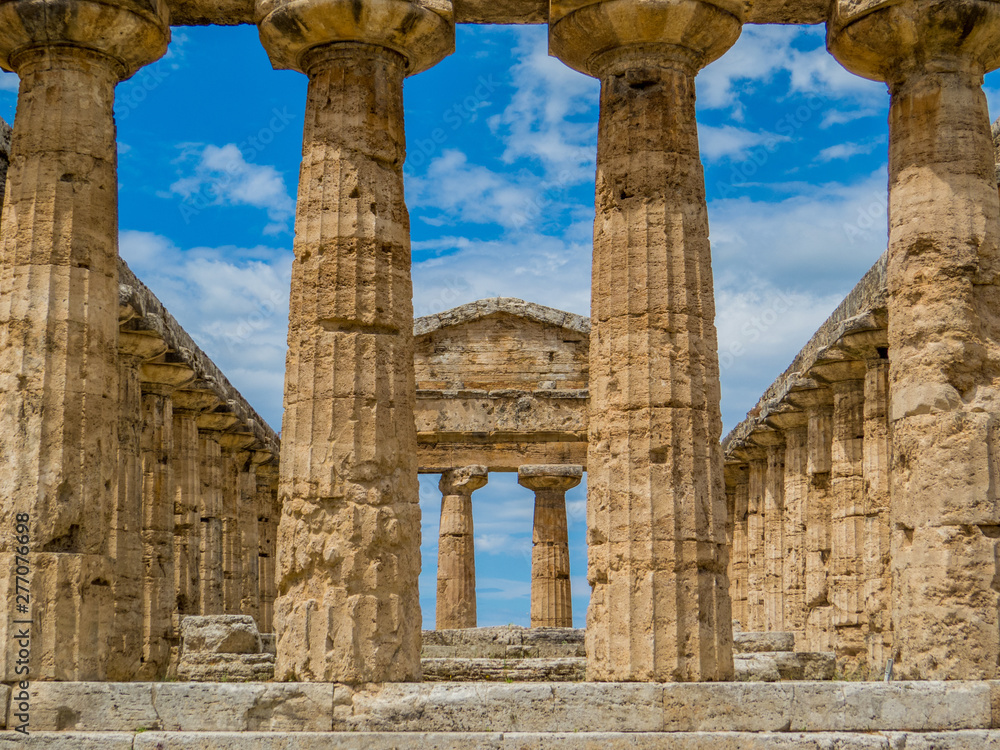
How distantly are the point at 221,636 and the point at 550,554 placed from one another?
16199mm

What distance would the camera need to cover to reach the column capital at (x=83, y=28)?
14672mm

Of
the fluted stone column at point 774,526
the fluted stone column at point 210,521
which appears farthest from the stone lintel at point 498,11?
the fluted stone column at point 774,526

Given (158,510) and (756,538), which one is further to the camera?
(756,538)

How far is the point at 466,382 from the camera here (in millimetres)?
33000

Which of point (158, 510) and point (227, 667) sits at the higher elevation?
point (158, 510)

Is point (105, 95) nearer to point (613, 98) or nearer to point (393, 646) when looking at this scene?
point (613, 98)

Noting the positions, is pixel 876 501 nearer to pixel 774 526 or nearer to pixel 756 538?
pixel 774 526

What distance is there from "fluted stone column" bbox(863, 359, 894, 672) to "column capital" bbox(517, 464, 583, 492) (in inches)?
465

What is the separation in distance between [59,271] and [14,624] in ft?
12.4

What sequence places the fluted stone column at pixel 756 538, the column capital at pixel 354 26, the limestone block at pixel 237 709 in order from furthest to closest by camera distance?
the fluted stone column at pixel 756 538
the column capital at pixel 354 26
the limestone block at pixel 237 709

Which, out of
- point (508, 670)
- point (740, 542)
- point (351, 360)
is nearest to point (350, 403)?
point (351, 360)

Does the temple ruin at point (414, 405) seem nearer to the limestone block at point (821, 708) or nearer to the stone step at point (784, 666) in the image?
the limestone block at point (821, 708)

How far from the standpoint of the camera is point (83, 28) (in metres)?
14.8

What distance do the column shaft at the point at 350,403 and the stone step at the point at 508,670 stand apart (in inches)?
211
